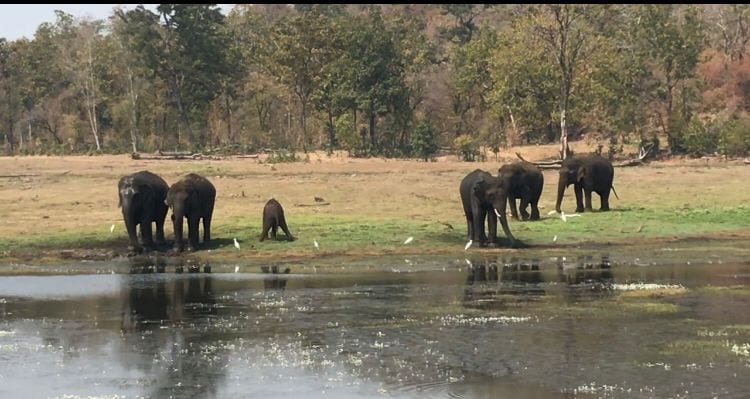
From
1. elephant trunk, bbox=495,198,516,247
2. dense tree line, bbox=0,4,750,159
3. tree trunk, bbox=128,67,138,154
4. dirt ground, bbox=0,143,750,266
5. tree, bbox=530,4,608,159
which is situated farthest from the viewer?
tree trunk, bbox=128,67,138,154

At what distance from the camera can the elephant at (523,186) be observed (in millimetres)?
28750

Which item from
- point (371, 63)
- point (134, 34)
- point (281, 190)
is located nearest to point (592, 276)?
point (281, 190)

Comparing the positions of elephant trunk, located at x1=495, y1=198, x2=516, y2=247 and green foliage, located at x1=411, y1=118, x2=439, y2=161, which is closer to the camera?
elephant trunk, located at x1=495, y1=198, x2=516, y2=247

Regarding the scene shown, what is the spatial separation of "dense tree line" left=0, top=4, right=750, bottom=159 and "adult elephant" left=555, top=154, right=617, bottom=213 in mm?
21499

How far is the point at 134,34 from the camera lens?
71.9 meters

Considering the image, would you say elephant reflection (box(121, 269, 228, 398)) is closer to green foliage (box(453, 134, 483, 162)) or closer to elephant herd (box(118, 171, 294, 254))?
elephant herd (box(118, 171, 294, 254))

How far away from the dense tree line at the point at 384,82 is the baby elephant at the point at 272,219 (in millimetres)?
27697

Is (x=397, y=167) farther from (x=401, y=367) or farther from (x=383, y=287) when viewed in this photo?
(x=401, y=367)

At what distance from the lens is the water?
1164 cm

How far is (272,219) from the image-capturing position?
2570cm

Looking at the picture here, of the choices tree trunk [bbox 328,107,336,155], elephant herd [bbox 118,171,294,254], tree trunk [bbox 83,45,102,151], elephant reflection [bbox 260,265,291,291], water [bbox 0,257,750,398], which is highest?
tree trunk [bbox 83,45,102,151]

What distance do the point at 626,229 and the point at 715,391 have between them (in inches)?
661

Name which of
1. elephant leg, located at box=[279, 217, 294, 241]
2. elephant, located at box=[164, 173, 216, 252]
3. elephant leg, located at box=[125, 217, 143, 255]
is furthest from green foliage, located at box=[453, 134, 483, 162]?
elephant leg, located at box=[125, 217, 143, 255]

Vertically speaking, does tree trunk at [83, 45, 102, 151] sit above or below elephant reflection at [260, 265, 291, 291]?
above
